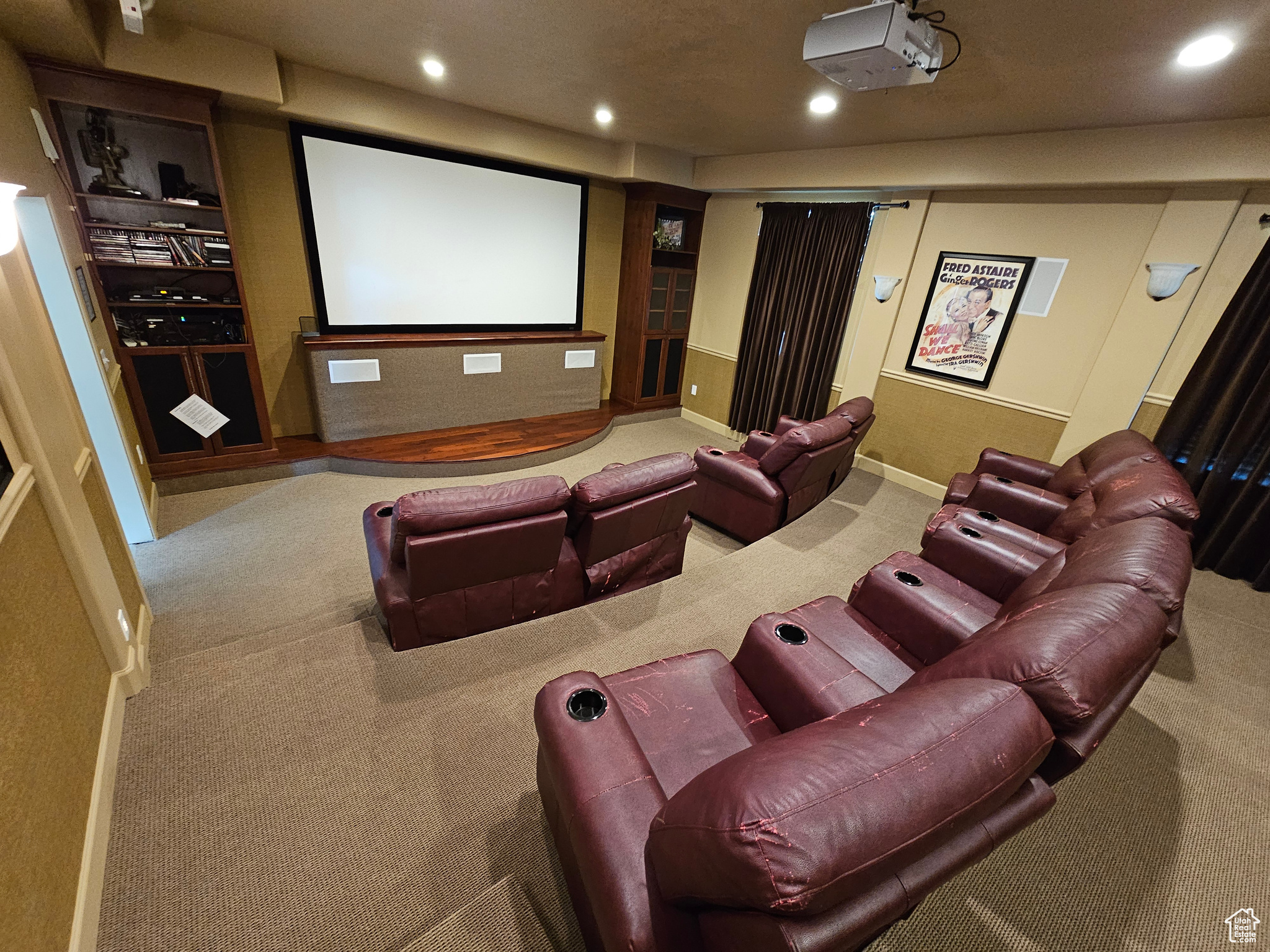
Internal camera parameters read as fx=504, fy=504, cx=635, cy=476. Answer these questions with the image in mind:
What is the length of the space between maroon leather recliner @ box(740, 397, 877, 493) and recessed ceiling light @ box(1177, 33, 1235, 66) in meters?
2.11

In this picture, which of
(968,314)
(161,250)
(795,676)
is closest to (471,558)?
(795,676)

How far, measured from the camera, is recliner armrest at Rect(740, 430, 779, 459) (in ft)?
13.2

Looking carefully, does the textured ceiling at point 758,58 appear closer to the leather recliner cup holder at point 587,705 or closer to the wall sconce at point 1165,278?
the wall sconce at point 1165,278

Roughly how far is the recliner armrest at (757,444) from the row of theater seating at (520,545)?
1465 mm

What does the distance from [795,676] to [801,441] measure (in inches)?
76.7

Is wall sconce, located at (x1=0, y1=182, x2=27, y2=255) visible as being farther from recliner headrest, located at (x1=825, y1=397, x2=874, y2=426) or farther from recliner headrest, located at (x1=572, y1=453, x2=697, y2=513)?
recliner headrest, located at (x1=825, y1=397, x2=874, y2=426)

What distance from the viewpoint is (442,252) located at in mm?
4512

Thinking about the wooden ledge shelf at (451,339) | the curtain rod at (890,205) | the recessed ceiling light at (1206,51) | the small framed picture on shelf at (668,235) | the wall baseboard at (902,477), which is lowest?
the wall baseboard at (902,477)

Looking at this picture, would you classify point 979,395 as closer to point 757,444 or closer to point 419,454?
point 757,444

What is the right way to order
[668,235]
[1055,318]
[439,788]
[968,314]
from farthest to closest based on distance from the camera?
[668,235]
[968,314]
[1055,318]
[439,788]

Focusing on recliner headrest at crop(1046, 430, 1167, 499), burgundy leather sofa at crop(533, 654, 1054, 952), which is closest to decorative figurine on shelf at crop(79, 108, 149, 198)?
burgundy leather sofa at crop(533, 654, 1054, 952)

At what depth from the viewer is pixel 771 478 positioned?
3.41 metres

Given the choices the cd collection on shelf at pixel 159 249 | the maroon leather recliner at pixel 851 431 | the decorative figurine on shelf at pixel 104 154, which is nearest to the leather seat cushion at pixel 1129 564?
the maroon leather recliner at pixel 851 431

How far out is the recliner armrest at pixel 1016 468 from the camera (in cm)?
330
